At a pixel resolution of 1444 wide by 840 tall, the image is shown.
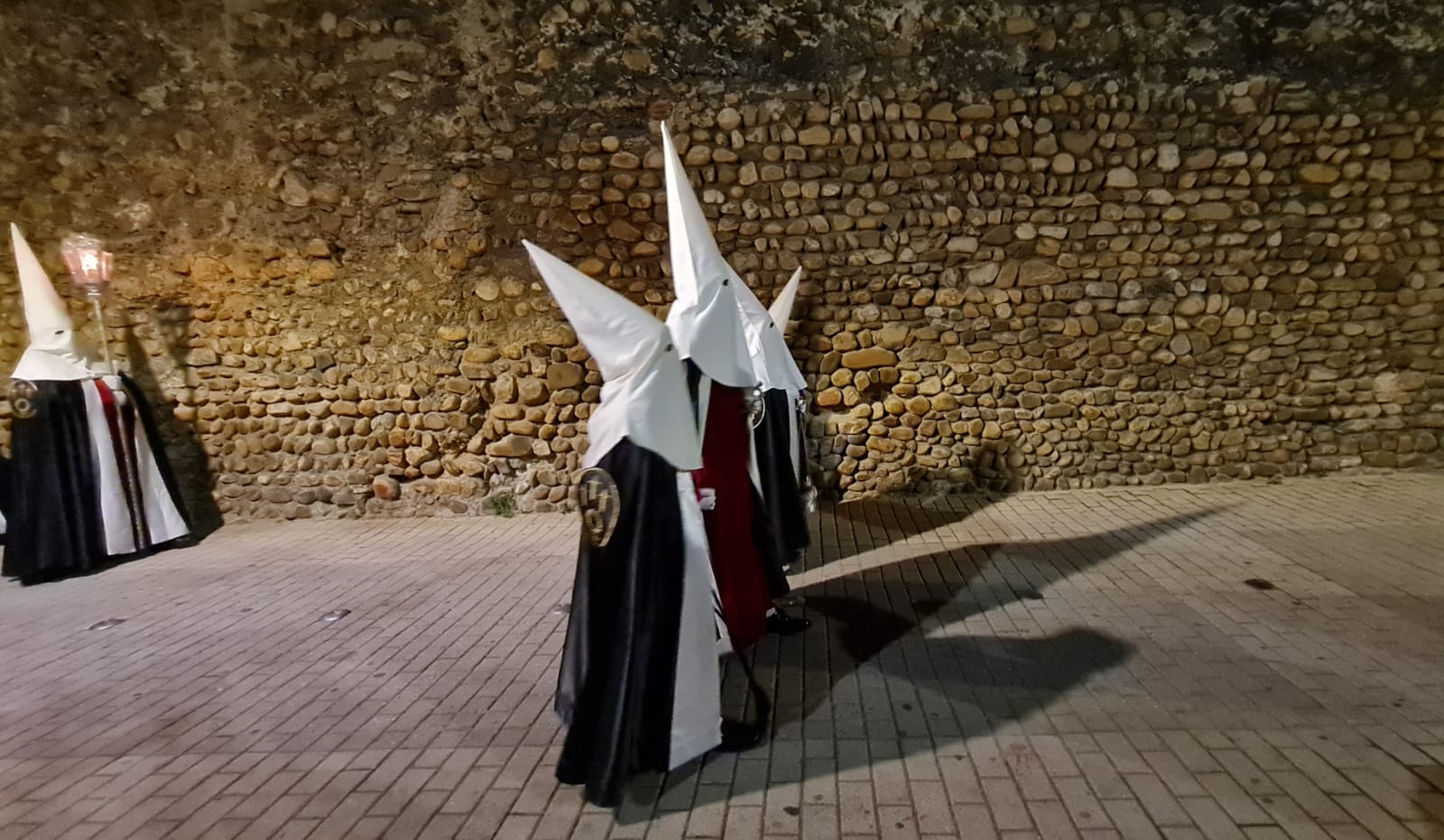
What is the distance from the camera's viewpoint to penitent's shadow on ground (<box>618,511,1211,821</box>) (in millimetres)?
3062

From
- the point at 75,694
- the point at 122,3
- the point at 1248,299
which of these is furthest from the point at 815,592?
the point at 122,3

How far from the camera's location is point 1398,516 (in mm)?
5914

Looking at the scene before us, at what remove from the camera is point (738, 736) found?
3016mm

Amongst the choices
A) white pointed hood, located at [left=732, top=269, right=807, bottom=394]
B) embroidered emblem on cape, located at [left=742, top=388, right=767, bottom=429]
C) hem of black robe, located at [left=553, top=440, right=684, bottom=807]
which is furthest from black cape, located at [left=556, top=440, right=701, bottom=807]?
white pointed hood, located at [left=732, top=269, right=807, bottom=394]

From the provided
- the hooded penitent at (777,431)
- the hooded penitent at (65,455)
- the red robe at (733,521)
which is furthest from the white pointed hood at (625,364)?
the hooded penitent at (65,455)

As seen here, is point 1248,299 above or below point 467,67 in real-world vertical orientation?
below

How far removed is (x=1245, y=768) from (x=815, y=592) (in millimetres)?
2516

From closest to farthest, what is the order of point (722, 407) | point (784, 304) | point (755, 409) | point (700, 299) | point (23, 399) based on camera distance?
point (700, 299)
point (722, 407)
point (755, 409)
point (23, 399)
point (784, 304)

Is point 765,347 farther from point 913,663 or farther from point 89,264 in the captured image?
point 89,264

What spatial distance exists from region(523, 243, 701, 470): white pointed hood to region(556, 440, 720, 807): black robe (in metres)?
0.06

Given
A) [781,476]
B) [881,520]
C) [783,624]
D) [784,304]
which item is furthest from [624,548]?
[881,520]

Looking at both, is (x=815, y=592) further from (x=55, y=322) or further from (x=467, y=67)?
(x=55, y=322)

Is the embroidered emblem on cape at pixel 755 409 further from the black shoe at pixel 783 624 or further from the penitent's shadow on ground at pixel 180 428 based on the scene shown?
the penitent's shadow on ground at pixel 180 428

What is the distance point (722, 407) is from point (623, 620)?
51.3 inches
